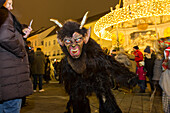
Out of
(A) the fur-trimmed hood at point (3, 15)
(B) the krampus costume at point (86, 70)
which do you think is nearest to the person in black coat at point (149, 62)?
(B) the krampus costume at point (86, 70)

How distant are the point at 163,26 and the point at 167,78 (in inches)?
741

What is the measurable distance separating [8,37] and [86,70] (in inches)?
62.7

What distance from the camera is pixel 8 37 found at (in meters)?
1.96

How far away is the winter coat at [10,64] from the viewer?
1903 millimetres

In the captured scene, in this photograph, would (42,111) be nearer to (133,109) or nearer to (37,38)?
(133,109)

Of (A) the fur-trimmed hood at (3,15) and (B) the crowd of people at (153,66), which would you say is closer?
(A) the fur-trimmed hood at (3,15)

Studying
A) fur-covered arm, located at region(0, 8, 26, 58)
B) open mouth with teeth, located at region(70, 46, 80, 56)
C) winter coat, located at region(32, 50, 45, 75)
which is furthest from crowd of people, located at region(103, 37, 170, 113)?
winter coat, located at region(32, 50, 45, 75)

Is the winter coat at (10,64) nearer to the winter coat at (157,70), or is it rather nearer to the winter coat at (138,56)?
the winter coat at (157,70)

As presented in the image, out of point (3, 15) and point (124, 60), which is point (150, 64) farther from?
point (3, 15)

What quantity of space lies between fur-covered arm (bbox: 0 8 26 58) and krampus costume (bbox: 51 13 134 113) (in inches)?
48.7

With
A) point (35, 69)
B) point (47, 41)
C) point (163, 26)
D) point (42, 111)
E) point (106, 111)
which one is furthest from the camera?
point (47, 41)

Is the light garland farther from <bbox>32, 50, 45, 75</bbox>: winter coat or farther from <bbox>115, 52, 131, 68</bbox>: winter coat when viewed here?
<bbox>32, 50, 45, 75</bbox>: winter coat

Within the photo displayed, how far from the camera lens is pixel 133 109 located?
4.14 m

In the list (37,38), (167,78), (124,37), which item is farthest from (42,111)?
(37,38)
